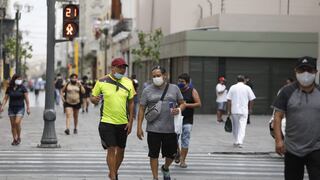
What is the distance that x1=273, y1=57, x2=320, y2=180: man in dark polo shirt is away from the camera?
7203 millimetres

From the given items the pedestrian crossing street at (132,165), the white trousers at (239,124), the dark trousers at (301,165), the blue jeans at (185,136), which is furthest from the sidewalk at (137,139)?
the dark trousers at (301,165)

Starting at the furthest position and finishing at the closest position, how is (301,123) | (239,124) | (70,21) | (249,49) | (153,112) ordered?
(249,49)
(239,124)
(70,21)
(153,112)
(301,123)

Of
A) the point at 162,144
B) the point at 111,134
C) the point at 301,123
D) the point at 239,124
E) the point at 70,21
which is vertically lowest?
the point at 239,124

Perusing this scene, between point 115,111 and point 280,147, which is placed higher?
point 115,111

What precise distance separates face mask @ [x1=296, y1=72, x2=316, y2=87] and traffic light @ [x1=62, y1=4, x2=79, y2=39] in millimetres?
9407

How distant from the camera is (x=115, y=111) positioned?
10.5 m

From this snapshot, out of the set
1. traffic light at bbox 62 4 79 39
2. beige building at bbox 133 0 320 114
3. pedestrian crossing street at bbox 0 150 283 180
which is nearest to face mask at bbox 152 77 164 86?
pedestrian crossing street at bbox 0 150 283 180

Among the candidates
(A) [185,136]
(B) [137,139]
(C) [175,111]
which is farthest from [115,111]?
(B) [137,139]

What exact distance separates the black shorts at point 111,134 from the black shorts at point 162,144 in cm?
43

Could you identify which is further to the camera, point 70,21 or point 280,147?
point 70,21

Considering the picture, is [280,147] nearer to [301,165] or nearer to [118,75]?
[301,165]

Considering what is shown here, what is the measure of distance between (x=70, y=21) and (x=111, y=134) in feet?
20.5

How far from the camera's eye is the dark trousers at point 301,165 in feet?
23.6

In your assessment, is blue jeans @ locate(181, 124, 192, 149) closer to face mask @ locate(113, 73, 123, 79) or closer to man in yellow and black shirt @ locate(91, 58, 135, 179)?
man in yellow and black shirt @ locate(91, 58, 135, 179)
